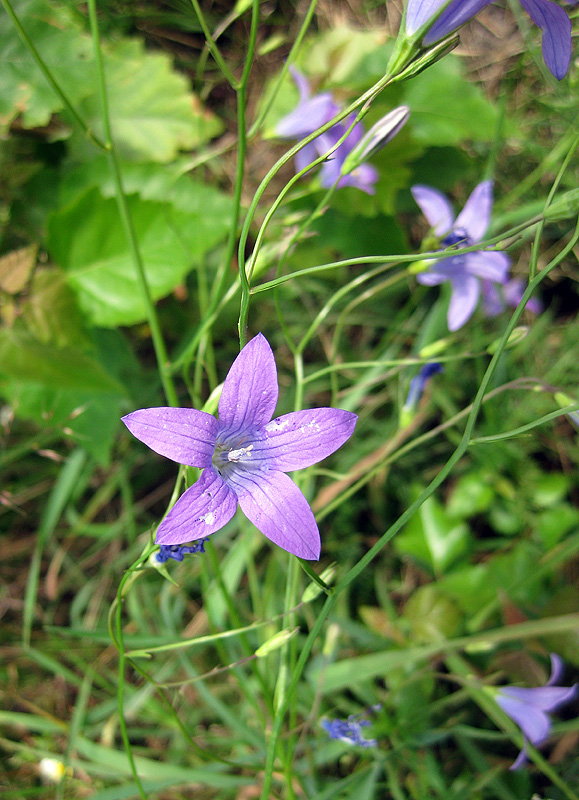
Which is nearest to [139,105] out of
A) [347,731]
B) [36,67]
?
[36,67]

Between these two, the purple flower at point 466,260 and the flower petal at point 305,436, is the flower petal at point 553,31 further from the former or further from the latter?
the flower petal at point 305,436

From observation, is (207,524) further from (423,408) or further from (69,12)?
(69,12)

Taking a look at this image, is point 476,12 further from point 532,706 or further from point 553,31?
point 532,706

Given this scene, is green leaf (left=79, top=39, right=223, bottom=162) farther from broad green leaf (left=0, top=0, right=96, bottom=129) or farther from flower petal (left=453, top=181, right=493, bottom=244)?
flower petal (left=453, top=181, right=493, bottom=244)

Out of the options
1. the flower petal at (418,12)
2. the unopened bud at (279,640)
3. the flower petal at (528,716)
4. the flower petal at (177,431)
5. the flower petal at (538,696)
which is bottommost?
the flower petal at (528,716)

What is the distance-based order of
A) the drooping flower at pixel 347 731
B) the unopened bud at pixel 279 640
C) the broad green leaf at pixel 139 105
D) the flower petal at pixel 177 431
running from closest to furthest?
the flower petal at pixel 177 431 < the unopened bud at pixel 279 640 < the drooping flower at pixel 347 731 < the broad green leaf at pixel 139 105

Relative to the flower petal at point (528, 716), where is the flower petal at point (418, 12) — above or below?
above

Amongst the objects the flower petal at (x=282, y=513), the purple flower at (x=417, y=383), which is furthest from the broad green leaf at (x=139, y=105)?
the flower petal at (x=282, y=513)

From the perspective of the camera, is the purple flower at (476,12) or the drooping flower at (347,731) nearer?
the purple flower at (476,12)
